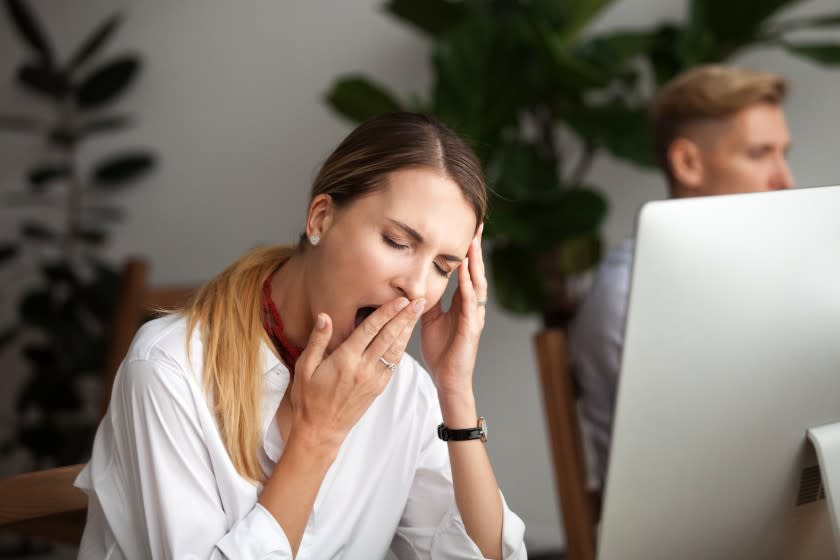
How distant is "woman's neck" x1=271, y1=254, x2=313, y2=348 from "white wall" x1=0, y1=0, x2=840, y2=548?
1.36 m

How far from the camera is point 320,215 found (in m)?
0.91

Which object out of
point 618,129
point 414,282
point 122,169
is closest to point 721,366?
point 414,282

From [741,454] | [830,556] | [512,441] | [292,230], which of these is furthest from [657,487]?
[292,230]

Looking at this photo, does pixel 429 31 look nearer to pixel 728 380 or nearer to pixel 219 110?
pixel 219 110

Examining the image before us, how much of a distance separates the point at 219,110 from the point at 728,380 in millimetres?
2456

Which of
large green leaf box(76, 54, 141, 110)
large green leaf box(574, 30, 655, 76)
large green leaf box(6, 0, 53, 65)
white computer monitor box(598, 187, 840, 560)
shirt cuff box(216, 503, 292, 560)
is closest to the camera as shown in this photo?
white computer monitor box(598, 187, 840, 560)

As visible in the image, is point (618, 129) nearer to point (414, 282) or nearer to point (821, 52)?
point (821, 52)

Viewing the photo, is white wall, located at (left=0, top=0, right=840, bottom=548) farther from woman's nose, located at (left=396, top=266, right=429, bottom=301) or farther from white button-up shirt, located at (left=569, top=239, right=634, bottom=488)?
woman's nose, located at (left=396, top=266, right=429, bottom=301)

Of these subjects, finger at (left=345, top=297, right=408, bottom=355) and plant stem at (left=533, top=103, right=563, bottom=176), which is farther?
plant stem at (left=533, top=103, right=563, bottom=176)

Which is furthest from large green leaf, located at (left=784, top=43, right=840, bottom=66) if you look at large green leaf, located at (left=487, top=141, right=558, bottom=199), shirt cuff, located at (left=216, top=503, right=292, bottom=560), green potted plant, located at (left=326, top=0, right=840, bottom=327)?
shirt cuff, located at (left=216, top=503, right=292, bottom=560)

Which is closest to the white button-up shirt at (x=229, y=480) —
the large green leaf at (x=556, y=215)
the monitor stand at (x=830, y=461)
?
the monitor stand at (x=830, y=461)

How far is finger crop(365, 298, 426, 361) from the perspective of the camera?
832 mm

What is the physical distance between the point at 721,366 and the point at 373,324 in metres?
0.33

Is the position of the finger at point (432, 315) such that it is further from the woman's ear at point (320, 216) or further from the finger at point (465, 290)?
the woman's ear at point (320, 216)
